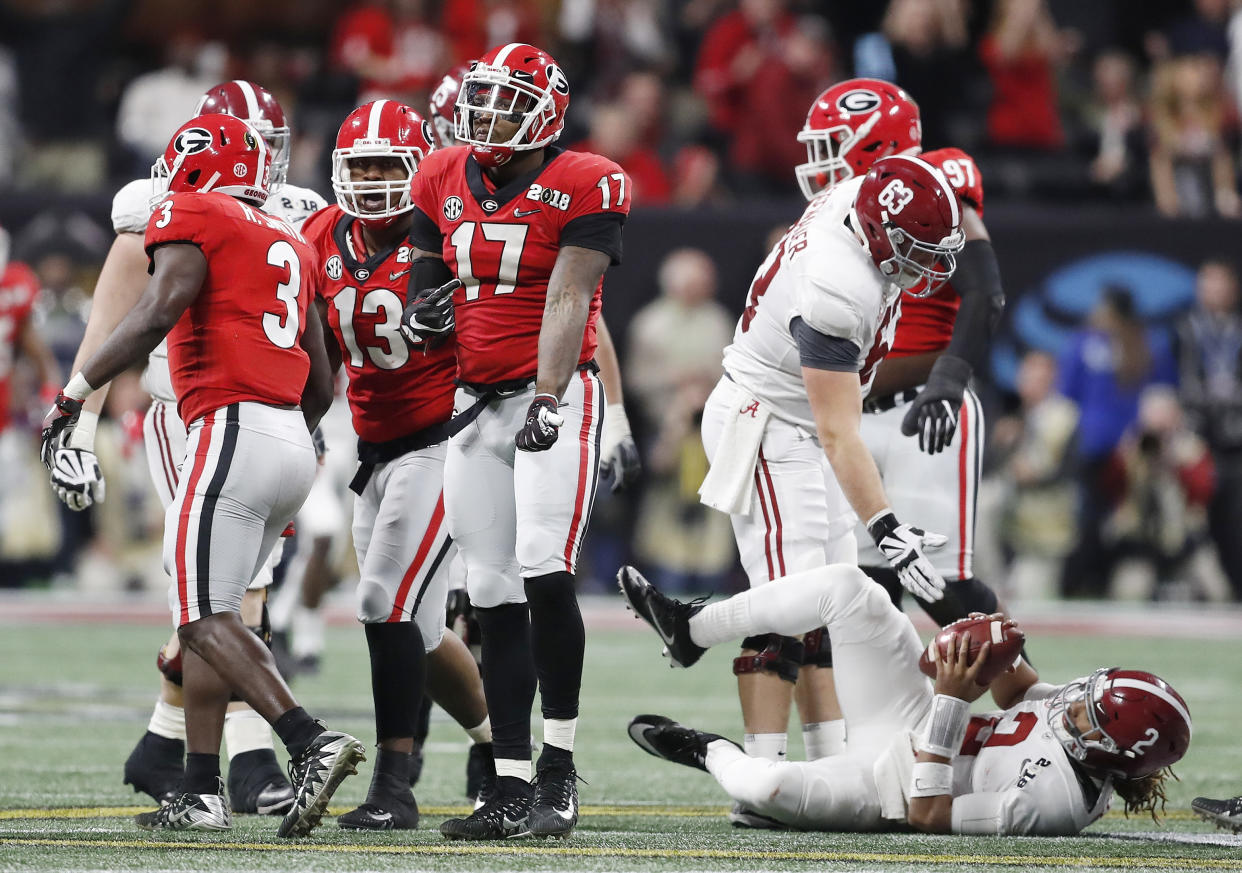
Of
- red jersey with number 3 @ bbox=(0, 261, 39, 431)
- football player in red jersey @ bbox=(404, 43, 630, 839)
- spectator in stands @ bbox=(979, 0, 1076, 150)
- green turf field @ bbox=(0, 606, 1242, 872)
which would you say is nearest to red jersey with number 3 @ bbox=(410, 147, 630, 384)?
football player in red jersey @ bbox=(404, 43, 630, 839)

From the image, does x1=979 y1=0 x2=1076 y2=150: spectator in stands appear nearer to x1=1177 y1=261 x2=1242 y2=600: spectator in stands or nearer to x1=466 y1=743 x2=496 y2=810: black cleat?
x1=1177 y1=261 x2=1242 y2=600: spectator in stands

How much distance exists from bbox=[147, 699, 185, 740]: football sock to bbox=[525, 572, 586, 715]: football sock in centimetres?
136

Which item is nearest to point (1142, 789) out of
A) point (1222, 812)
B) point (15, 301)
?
point (1222, 812)

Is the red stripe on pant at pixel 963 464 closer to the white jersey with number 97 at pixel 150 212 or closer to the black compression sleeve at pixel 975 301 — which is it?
the black compression sleeve at pixel 975 301

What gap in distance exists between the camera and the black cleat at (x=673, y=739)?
496cm

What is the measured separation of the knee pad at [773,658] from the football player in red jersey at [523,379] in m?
0.62

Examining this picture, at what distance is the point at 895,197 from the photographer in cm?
491

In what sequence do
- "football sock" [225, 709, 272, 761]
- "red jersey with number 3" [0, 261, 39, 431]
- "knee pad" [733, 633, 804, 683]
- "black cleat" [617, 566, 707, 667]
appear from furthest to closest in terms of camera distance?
"red jersey with number 3" [0, 261, 39, 431]
"football sock" [225, 709, 272, 761]
"knee pad" [733, 633, 804, 683]
"black cleat" [617, 566, 707, 667]

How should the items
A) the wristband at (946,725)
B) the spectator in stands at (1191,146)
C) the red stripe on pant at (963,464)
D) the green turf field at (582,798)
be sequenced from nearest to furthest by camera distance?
1. the green turf field at (582,798)
2. the wristband at (946,725)
3. the red stripe on pant at (963,464)
4. the spectator in stands at (1191,146)

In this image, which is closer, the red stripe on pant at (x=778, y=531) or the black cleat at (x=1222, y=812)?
the black cleat at (x=1222, y=812)

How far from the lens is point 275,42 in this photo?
51.0 feet

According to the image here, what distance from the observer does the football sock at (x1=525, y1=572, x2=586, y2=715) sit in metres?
4.65

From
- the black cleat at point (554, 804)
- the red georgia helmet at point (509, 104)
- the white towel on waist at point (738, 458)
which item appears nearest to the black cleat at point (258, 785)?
the black cleat at point (554, 804)

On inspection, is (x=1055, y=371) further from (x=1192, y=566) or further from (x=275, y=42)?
(x=275, y=42)
